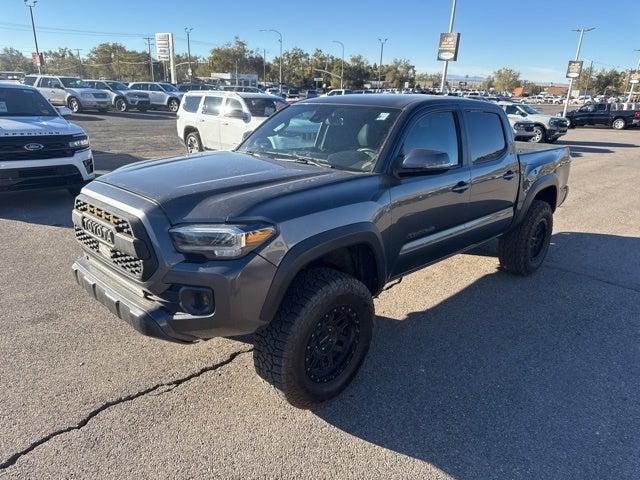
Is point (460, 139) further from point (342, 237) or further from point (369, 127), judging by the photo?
point (342, 237)

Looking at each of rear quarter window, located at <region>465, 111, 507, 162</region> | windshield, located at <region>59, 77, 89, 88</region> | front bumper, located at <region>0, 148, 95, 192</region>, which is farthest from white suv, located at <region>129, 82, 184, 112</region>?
rear quarter window, located at <region>465, 111, 507, 162</region>

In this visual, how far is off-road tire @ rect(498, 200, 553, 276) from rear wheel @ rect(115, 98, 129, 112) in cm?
3027

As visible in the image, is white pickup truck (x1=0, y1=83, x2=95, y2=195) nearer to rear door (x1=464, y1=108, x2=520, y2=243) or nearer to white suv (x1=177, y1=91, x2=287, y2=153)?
white suv (x1=177, y1=91, x2=287, y2=153)

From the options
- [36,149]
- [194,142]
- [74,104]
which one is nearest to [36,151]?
[36,149]

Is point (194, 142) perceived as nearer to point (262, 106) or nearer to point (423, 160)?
point (262, 106)

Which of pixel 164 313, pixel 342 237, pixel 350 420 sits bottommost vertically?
pixel 350 420

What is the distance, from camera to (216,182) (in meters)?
2.79

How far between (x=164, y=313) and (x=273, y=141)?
1.97 metres

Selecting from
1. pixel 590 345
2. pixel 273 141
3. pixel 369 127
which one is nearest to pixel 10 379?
pixel 273 141

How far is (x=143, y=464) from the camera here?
7.74 ft

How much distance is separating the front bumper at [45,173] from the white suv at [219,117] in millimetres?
4812

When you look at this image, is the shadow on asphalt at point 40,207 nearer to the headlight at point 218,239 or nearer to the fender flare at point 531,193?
the headlight at point 218,239

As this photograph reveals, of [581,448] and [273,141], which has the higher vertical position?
[273,141]

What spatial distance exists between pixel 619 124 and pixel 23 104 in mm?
34356
